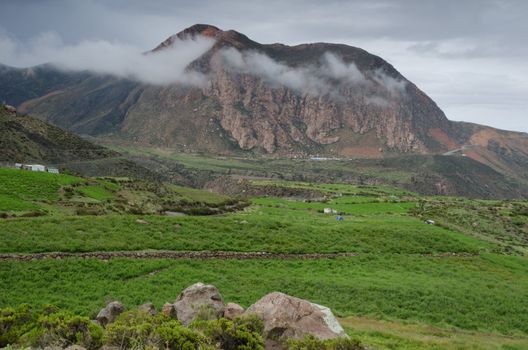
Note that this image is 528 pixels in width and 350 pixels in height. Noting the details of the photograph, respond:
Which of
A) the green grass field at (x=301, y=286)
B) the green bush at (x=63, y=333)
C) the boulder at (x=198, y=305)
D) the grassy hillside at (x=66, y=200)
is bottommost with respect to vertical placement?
the green grass field at (x=301, y=286)

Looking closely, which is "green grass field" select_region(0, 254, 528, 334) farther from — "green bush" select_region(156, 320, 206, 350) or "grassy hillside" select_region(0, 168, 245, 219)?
"green bush" select_region(156, 320, 206, 350)

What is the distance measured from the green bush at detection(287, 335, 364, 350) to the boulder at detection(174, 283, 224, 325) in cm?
405

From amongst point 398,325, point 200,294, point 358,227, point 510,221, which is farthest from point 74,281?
point 510,221

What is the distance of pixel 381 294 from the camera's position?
1200 inches

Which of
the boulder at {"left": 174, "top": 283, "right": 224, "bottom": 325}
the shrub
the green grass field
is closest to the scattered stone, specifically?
the boulder at {"left": 174, "top": 283, "right": 224, "bottom": 325}

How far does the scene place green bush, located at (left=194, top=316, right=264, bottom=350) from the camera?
15.5 meters

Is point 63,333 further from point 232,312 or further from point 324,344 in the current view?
point 324,344

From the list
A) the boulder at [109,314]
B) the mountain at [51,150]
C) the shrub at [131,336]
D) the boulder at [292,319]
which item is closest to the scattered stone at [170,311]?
the boulder at [109,314]

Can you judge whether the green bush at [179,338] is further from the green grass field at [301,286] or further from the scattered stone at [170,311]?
the green grass field at [301,286]

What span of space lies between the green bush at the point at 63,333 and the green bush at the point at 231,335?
3655mm

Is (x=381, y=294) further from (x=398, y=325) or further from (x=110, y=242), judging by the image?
(x=110, y=242)

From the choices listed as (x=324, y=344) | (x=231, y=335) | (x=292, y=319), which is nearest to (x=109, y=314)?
(x=231, y=335)

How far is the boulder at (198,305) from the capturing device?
1822 centimetres

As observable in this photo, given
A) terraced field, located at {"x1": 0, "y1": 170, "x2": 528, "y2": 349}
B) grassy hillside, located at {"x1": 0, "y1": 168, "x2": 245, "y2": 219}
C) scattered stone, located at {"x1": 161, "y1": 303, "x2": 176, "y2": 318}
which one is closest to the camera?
scattered stone, located at {"x1": 161, "y1": 303, "x2": 176, "y2": 318}
